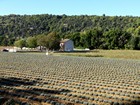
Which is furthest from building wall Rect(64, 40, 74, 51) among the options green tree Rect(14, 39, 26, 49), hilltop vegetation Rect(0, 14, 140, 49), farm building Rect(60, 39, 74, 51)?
green tree Rect(14, 39, 26, 49)

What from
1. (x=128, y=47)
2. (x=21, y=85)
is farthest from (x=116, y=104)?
(x=128, y=47)

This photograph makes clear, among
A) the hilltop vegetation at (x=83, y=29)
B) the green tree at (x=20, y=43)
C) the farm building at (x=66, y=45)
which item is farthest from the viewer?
the green tree at (x=20, y=43)

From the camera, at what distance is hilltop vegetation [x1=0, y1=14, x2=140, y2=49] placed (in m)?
72.5

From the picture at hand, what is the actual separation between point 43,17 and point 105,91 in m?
141

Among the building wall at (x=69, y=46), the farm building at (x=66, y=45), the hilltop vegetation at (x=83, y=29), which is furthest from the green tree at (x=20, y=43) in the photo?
the building wall at (x=69, y=46)

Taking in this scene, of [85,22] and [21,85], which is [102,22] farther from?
[21,85]

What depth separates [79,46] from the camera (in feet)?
260

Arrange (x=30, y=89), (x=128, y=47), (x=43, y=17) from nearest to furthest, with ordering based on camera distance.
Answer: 1. (x=30, y=89)
2. (x=128, y=47)
3. (x=43, y=17)

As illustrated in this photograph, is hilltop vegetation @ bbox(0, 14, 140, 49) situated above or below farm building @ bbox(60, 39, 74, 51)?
above

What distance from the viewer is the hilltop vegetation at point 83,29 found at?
72.5m

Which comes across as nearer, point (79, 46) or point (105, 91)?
point (105, 91)

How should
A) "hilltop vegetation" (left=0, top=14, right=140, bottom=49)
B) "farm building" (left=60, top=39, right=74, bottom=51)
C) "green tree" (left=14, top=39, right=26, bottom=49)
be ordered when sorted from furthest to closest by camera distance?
"green tree" (left=14, top=39, right=26, bottom=49)
"hilltop vegetation" (left=0, top=14, right=140, bottom=49)
"farm building" (left=60, top=39, right=74, bottom=51)

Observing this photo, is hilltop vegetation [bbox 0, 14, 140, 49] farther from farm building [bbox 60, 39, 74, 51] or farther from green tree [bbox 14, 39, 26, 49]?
green tree [bbox 14, 39, 26, 49]

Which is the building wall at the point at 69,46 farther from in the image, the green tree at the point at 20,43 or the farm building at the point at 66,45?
the green tree at the point at 20,43
